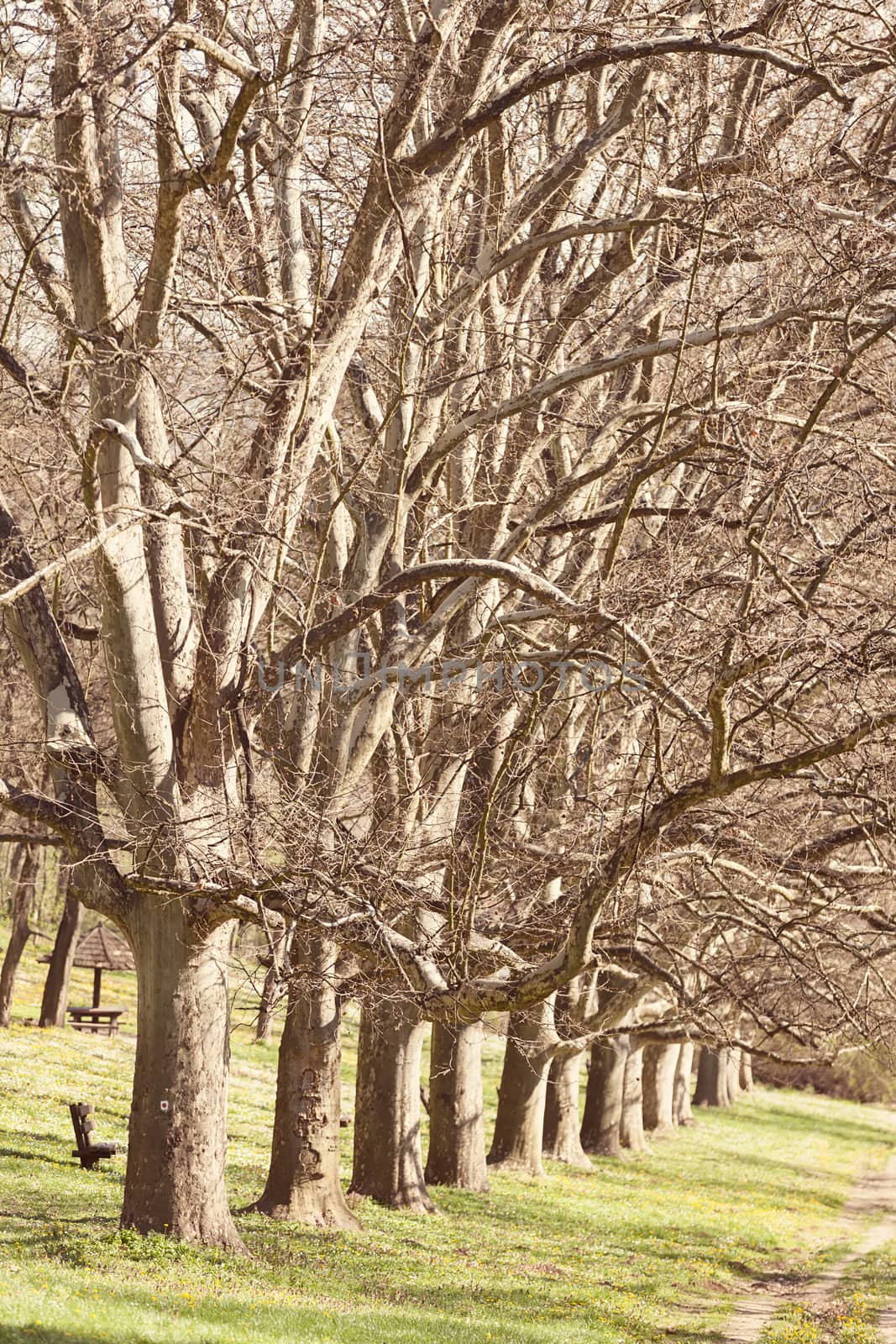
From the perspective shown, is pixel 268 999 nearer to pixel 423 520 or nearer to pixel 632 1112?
pixel 423 520

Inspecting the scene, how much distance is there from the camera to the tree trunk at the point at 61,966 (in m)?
25.5

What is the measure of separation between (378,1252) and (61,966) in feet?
52.5

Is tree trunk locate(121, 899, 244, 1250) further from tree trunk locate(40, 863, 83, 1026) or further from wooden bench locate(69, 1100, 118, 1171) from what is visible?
tree trunk locate(40, 863, 83, 1026)

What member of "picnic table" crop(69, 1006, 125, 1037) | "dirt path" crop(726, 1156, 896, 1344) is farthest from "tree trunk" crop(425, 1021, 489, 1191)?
"picnic table" crop(69, 1006, 125, 1037)

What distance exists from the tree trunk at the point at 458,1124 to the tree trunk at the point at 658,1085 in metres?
12.5

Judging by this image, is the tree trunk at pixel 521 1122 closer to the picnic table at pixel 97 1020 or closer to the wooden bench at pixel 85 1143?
the wooden bench at pixel 85 1143

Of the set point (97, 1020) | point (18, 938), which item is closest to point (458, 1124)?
point (18, 938)

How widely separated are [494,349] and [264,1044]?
25919 millimetres

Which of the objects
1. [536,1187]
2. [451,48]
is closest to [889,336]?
[451,48]

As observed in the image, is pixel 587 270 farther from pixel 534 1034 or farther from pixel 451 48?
pixel 534 1034

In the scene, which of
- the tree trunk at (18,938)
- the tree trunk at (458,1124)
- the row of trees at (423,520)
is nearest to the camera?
the row of trees at (423,520)

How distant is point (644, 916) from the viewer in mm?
11352

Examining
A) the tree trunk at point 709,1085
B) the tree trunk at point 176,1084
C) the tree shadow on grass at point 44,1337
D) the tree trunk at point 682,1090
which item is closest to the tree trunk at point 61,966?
the tree trunk at point 176,1084

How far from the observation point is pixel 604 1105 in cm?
2455
